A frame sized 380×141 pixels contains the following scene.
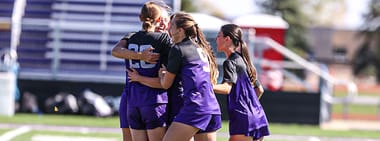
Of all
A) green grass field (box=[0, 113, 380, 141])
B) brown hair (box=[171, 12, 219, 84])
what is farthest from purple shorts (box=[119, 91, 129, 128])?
green grass field (box=[0, 113, 380, 141])

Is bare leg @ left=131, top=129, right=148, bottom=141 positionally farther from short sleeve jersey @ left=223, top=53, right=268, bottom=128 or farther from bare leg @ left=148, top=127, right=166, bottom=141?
short sleeve jersey @ left=223, top=53, right=268, bottom=128

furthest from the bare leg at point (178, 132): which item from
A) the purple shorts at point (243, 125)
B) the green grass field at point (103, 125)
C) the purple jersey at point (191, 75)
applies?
the green grass field at point (103, 125)

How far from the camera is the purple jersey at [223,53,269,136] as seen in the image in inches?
314

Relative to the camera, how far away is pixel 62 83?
742 inches

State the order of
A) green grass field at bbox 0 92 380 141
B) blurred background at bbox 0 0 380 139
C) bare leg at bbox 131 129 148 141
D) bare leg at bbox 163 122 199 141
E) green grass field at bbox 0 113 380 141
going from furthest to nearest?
1. blurred background at bbox 0 0 380 139
2. green grass field at bbox 0 113 380 141
3. green grass field at bbox 0 92 380 141
4. bare leg at bbox 131 129 148 141
5. bare leg at bbox 163 122 199 141

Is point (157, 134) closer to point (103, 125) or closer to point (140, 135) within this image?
point (140, 135)

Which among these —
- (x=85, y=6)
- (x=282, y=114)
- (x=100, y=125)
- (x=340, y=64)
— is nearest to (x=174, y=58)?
(x=100, y=125)

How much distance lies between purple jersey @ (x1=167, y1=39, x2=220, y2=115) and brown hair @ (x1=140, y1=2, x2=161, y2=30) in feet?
1.20

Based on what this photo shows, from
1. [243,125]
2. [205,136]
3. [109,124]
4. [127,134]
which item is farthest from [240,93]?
[109,124]

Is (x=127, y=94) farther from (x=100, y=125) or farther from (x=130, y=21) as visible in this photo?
(x=130, y=21)

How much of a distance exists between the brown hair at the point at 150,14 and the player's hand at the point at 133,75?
15.5 inches

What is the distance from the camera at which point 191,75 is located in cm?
752

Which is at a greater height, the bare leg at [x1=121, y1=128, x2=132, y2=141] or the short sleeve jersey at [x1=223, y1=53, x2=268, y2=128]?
the short sleeve jersey at [x1=223, y1=53, x2=268, y2=128]

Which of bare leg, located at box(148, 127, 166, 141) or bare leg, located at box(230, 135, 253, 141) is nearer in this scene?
bare leg, located at box(148, 127, 166, 141)
